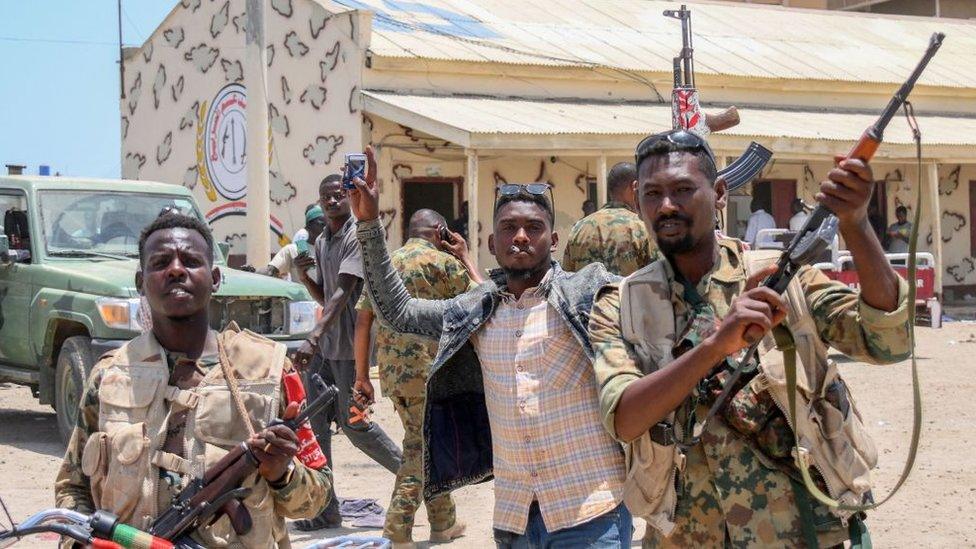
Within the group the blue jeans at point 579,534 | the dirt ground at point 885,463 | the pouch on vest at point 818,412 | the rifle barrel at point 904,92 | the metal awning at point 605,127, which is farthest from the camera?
the metal awning at point 605,127

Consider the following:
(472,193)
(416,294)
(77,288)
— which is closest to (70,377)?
(77,288)

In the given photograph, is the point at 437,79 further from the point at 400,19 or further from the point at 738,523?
the point at 738,523

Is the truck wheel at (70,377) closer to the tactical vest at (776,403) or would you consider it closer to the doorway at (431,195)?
the tactical vest at (776,403)

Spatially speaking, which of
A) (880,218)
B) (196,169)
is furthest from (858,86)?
(196,169)

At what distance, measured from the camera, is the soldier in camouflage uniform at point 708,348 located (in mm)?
2549

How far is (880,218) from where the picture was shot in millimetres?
22984

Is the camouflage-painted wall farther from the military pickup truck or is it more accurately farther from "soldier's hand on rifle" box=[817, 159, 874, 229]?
"soldier's hand on rifle" box=[817, 159, 874, 229]

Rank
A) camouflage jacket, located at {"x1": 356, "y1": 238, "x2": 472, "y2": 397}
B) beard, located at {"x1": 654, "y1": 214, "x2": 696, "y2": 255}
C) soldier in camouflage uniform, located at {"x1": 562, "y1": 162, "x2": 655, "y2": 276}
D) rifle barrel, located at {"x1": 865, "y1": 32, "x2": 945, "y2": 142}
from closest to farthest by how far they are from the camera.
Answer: rifle barrel, located at {"x1": 865, "y1": 32, "x2": 945, "y2": 142} → beard, located at {"x1": 654, "y1": 214, "x2": 696, "y2": 255} → soldier in camouflage uniform, located at {"x1": 562, "y1": 162, "x2": 655, "y2": 276} → camouflage jacket, located at {"x1": 356, "y1": 238, "x2": 472, "y2": 397}

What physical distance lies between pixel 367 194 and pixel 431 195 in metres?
14.8

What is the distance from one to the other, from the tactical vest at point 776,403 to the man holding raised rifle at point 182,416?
83cm

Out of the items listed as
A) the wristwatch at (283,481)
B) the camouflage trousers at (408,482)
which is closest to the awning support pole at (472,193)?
the camouflage trousers at (408,482)

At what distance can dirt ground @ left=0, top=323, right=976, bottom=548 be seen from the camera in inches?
274

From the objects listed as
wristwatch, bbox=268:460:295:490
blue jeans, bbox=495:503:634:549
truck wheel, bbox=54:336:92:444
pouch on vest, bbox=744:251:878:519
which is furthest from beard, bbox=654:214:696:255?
truck wheel, bbox=54:336:92:444

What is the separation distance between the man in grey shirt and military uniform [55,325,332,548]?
3397 mm
